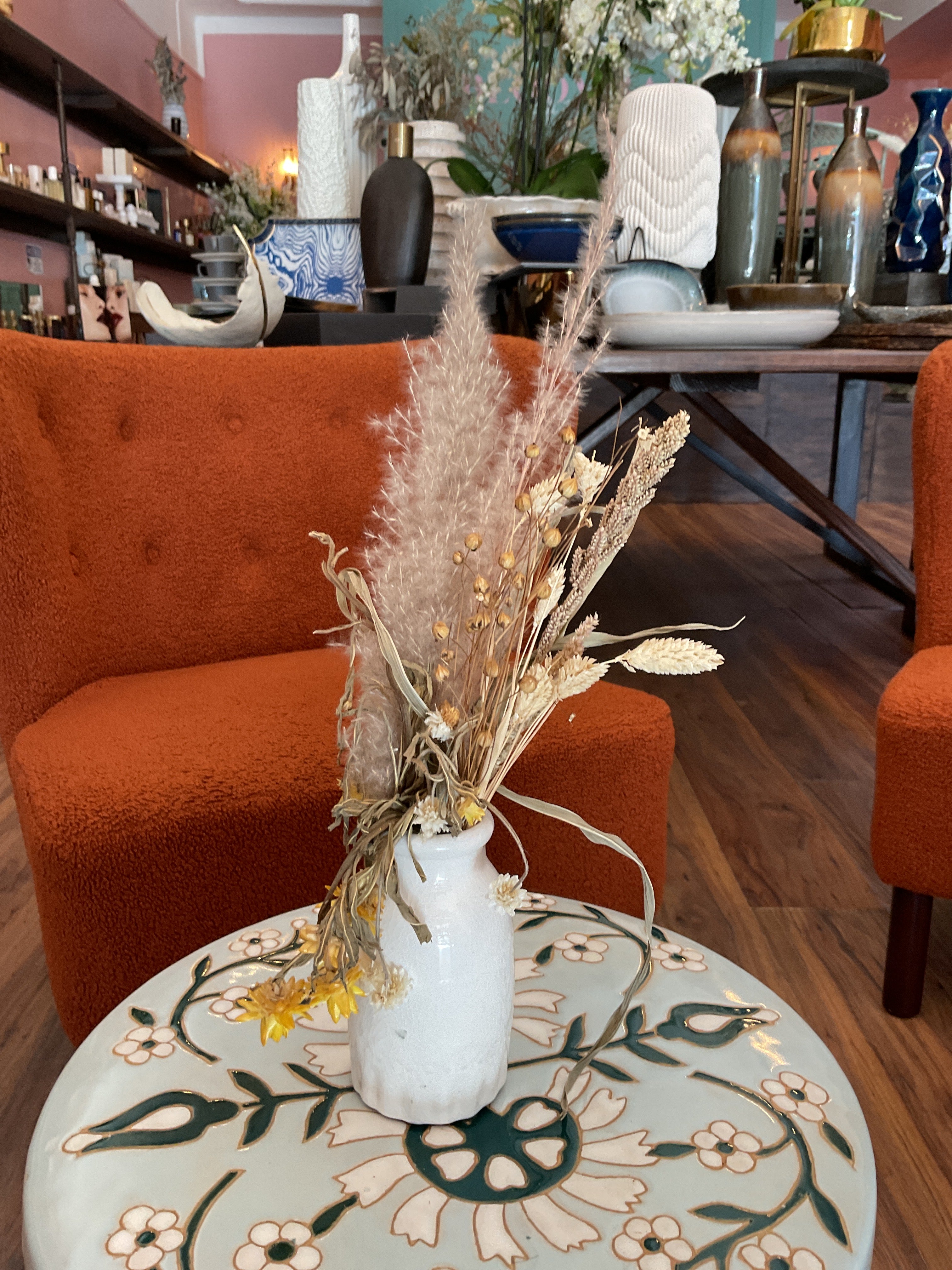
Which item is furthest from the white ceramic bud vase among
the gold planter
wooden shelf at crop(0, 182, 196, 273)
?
wooden shelf at crop(0, 182, 196, 273)

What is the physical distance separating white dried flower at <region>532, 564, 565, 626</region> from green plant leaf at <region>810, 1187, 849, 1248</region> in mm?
306

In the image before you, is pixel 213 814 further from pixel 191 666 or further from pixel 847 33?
pixel 847 33

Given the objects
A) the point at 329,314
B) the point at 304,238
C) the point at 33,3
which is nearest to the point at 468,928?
the point at 329,314

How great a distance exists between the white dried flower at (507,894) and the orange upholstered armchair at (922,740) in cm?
73

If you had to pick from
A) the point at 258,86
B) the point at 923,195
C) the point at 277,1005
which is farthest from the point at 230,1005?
the point at 258,86

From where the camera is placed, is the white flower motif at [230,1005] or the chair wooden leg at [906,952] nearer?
the white flower motif at [230,1005]

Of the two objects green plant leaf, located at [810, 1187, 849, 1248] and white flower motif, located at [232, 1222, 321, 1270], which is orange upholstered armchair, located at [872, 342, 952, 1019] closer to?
green plant leaf, located at [810, 1187, 849, 1248]

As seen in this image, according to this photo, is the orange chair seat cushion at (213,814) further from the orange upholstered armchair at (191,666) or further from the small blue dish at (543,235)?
the small blue dish at (543,235)

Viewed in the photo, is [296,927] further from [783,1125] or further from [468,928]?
[783,1125]

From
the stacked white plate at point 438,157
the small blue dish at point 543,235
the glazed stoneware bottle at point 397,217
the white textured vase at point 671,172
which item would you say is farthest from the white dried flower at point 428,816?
the stacked white plate at point 438,157

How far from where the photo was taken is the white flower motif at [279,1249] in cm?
45

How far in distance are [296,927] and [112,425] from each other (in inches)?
31.6

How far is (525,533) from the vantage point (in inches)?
19.7

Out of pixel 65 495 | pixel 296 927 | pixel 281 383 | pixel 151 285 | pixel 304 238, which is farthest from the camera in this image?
pixel 304 238
